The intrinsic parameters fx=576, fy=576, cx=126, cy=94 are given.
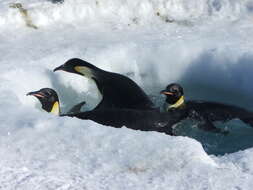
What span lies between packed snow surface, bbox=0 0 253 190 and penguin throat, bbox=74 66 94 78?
19cm

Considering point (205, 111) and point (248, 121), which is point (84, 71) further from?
point (248, 121)

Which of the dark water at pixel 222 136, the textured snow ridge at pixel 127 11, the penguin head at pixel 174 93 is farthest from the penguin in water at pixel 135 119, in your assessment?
the textured snow ridge at pixel 127 11

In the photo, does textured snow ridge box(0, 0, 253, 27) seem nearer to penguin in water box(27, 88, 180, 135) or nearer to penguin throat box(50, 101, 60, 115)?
penguin throat box(50, 101, 60, 115)

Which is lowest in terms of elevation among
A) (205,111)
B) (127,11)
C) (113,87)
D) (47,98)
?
(205,111)

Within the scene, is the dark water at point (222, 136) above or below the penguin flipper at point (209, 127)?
below

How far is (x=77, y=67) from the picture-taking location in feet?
13.7

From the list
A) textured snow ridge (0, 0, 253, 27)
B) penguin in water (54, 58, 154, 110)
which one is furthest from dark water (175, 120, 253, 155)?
textured snow ridge (0, 0, 253, 27)

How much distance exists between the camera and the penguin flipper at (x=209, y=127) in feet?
12.4

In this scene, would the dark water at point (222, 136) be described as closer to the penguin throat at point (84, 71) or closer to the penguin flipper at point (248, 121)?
the penguin flipper at point (248, 121)

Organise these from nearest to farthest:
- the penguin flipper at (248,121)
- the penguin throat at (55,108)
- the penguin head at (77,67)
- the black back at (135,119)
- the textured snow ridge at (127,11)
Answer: the black back at (135,119)
the penguin flipper at (248,121)
the penguin throat at (55,108)
the penguin head at (77,67)
the textured snow ridge at (127,11)

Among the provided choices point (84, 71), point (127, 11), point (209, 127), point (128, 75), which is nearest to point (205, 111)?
point (209, 127)

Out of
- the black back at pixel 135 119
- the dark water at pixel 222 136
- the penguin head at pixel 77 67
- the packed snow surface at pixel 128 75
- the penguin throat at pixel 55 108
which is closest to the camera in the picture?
the packed snow surface at pixel 128 75

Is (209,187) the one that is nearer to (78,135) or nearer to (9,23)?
(78,135)

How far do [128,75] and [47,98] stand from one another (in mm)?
862
